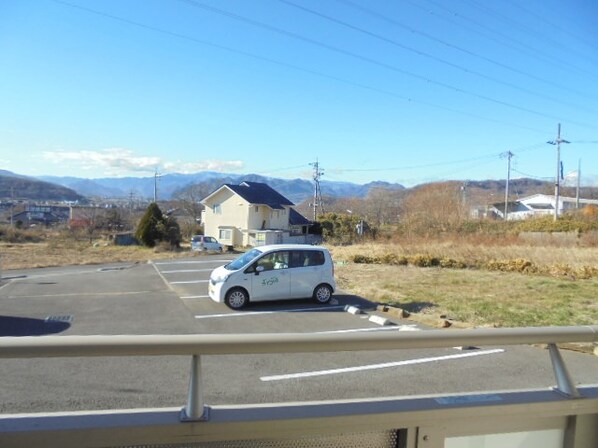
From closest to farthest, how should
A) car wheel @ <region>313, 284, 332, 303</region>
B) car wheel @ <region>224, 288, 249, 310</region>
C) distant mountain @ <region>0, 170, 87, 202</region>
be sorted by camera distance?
car wheel @ <region>224, 288, 249, 310</region> → car wheel @ <region>313, 284, 332, 303</region> → distant mountain @ <region>0, 170, 87, 202</region>

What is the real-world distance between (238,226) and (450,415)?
166 ft

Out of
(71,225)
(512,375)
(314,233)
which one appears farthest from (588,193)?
(512,375)

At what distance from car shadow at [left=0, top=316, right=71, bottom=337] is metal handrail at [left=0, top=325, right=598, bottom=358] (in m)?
8.96

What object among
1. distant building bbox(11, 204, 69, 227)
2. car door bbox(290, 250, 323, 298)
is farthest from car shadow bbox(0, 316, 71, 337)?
distant building bbox(11, 204, 69, 227)

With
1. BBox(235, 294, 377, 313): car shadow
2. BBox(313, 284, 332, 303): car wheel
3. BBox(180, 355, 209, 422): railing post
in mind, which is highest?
BBox(180, 355, 209, 422): railing post

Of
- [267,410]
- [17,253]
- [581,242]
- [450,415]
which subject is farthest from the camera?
[17,253]

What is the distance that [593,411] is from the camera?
2.46 meters

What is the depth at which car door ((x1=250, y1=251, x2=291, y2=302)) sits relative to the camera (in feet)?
43.1

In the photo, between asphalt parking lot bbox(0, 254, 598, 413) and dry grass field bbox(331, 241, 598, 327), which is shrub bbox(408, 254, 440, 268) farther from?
asphalt parking lot bbox(0, 254, 598, 413)

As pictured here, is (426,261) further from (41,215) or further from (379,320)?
(41,215)

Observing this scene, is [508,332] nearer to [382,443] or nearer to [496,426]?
[496,426]

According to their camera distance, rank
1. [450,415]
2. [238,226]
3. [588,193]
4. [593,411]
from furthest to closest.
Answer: [588,193], [238,226], [593,411], [450,415]

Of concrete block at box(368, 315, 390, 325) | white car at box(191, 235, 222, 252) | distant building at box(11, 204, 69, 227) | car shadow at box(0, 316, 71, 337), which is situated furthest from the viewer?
distant building at box(11, 204, 69, 227)

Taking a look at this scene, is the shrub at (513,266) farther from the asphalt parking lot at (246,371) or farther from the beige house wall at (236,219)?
the beige house wall at (236,219)
